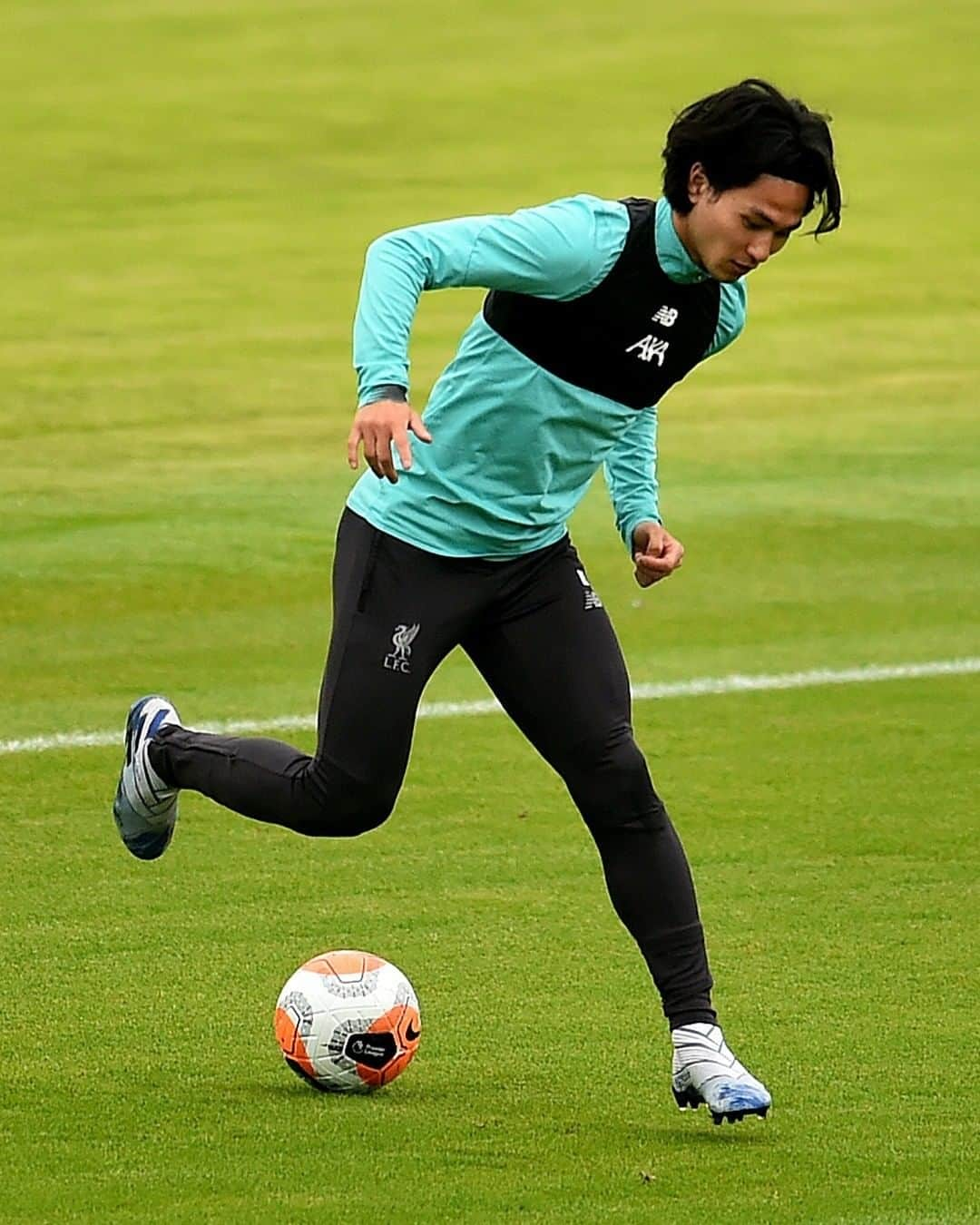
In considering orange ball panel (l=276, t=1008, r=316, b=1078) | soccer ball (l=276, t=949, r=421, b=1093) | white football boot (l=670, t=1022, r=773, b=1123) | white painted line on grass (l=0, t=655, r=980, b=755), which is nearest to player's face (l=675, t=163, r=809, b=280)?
white football boot (l=670, t=1022, r=773, b=1123)

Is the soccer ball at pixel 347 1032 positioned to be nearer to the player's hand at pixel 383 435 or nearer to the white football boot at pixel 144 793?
the white football boot at pixel 144 793

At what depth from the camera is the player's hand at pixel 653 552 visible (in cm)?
617

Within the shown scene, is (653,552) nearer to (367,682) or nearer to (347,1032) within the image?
(367,682)

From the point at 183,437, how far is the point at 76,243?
18.6 feet

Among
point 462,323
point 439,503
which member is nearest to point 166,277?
point 462,323

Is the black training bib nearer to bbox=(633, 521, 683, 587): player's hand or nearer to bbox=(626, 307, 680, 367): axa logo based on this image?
bbox=(626, 307, 680, 367): axa logo

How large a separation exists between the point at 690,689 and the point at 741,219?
533 centimetres

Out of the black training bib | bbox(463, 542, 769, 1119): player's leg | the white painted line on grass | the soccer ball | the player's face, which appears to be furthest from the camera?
the white painted line on grass

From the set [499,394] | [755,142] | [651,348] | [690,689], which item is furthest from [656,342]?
[690,689]

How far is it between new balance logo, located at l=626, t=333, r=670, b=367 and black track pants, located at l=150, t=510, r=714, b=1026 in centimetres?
56

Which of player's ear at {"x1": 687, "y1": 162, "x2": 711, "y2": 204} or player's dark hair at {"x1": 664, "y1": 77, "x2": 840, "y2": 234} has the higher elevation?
player's dark hair at {"x1": 664, "y1": 77, "x2": 840, "y2": 234}

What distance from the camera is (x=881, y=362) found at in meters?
18.3

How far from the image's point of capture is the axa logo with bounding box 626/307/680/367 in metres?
5.70

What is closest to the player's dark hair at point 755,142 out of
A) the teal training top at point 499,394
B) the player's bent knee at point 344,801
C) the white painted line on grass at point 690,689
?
the teal training top at point 499,394
